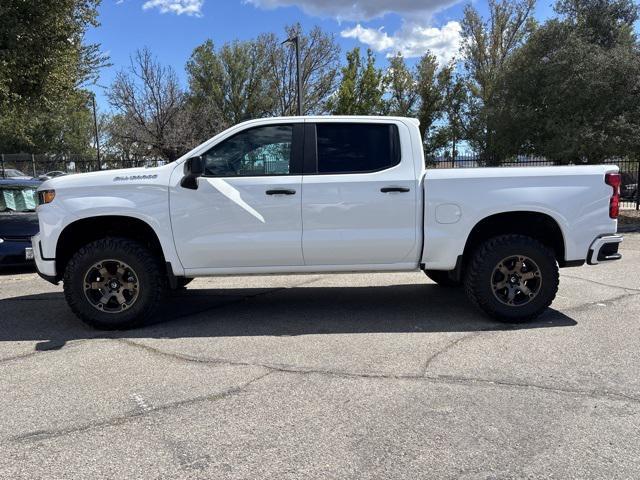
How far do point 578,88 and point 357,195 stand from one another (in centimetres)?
1097

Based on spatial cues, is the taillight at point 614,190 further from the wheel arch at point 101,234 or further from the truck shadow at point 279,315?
the wheel arch at point 101,234

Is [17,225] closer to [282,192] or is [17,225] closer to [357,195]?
[282,192]

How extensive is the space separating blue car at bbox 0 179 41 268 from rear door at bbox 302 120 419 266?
4.95 m

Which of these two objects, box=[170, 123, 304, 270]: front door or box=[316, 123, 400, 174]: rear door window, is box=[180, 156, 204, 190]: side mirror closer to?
box=[170, 123, 304, 270]: front door

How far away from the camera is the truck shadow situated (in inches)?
213

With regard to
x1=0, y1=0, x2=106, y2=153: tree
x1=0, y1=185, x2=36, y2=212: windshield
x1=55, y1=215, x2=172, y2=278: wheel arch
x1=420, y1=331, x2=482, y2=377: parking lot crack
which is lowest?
x1=420, y1=331, x2=482, y2=377: parking lot crack

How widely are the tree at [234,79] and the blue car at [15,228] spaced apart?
28.7 metres

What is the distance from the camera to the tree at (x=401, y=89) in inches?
1214

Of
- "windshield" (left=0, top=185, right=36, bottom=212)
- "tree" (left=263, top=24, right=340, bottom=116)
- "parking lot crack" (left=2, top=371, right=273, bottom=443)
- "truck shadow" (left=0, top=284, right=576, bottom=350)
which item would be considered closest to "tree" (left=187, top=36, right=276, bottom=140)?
"tree" (left=263, top=24, right=340, bottom=116)

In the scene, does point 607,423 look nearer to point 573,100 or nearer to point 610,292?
point 610,292

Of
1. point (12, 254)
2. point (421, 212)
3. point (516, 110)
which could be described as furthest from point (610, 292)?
point (516, 110)

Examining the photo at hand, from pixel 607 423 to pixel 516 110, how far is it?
43.2ft

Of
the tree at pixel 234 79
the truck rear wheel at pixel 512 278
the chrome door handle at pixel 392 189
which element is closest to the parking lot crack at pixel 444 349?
the truck rear wheel at pixel 512 278

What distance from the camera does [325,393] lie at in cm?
388
